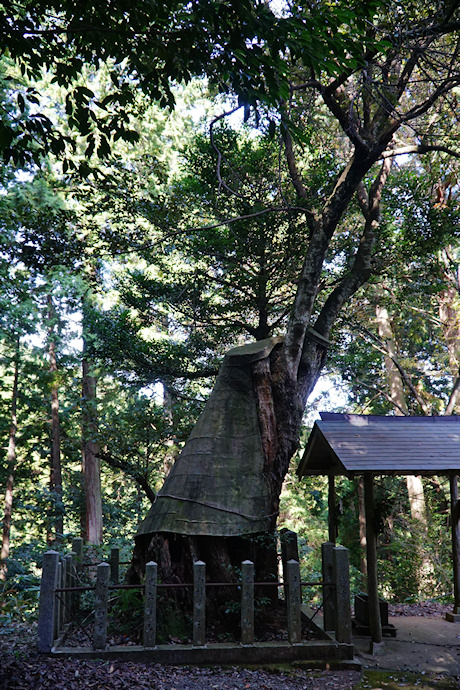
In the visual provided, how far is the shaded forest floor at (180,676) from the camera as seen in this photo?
5.10m

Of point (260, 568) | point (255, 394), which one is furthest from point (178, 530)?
point (255, 394)

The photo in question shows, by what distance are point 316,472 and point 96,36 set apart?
26.0ft

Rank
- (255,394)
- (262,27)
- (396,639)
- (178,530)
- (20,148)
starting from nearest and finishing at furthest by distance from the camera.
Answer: (262,27), (20,148), (178,530), (396,639), (255,394)

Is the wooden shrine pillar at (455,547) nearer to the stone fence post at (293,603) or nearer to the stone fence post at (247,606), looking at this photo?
the stone fence post at (293,603)

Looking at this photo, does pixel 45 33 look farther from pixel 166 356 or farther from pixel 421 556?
pixel 421 556

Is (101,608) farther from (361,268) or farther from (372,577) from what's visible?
(361,268)

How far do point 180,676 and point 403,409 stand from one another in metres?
13.1

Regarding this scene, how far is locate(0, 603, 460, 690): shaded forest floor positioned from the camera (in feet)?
A: 16.7

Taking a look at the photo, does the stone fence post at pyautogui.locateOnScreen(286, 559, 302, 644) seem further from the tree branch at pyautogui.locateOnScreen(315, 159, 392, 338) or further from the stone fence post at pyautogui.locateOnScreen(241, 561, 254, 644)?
the tree branch at pyautogui.locateOnScreen(315, 159, 392, 338)

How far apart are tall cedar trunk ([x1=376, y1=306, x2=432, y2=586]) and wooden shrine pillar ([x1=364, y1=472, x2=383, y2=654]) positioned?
283 inches

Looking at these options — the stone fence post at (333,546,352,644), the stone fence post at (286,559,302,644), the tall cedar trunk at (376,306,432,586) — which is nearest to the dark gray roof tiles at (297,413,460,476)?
the stone fence post at (333,546,352,644)

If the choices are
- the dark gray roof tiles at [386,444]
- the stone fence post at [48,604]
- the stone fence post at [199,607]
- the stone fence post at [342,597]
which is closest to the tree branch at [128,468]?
the dark gray roof tiles at [386,444]

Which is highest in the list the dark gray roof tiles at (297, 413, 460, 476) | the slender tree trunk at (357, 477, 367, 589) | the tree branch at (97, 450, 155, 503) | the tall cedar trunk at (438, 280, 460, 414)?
the tall cedar trunk at (438, 280, 460, 414)

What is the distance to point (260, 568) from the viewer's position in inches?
312
